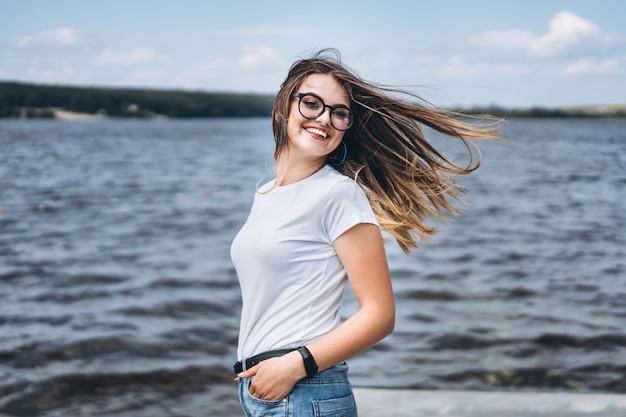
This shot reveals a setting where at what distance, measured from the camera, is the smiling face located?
2.61 metres

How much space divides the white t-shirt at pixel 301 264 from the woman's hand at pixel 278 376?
0.27ft

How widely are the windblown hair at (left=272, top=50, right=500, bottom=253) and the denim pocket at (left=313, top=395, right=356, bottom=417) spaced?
0.64 metres

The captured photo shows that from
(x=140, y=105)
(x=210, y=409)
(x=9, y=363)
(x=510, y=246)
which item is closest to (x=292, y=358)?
(x=210, y=409)

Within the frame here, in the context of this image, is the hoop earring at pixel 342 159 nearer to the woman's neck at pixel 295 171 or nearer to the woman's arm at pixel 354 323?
the woman's neck at pixel 295 171

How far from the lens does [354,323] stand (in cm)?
239

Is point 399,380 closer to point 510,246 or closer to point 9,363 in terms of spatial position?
point 9,363

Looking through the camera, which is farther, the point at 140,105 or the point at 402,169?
the point at 140,105

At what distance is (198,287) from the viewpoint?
9297mm

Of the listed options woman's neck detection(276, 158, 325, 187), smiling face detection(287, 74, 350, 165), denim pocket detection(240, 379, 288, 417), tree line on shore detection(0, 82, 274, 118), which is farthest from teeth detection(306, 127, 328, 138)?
tree line on shore detection(0, 82, 274, 118)

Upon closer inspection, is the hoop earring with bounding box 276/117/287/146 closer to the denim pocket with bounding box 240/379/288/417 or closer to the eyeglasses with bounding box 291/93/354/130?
the eyeglasses with bounding box 291/93/354/130

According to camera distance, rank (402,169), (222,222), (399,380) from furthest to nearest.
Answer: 1. (222,222)
2. (399,380)
3. (402,169)

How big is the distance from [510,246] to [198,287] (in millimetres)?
5400

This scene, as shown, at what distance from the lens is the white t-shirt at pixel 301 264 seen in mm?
2428

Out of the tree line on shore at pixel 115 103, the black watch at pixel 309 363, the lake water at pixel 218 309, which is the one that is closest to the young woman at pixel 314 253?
the black watch at pixel 309 363
